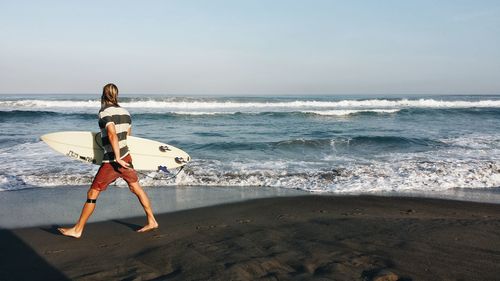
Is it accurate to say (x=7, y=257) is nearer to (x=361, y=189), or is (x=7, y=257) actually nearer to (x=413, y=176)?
(x=361, y=189)

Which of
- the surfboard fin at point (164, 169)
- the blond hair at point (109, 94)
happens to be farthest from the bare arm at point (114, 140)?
the surfboard fin at point (164, 169)

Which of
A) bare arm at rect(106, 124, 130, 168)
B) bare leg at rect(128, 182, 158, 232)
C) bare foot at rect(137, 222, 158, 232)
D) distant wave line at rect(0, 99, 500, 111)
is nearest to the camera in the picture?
bare arm at rect(106, 124, 130, 168)

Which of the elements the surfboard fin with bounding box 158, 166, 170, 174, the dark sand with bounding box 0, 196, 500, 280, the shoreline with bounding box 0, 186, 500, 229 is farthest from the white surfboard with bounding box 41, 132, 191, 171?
the dark sand with bounding box 0, 196, 500, 280

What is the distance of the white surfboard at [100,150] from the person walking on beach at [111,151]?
98 cm

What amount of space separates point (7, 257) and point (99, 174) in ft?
3.92

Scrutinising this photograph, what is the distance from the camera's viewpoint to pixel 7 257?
3947 mm

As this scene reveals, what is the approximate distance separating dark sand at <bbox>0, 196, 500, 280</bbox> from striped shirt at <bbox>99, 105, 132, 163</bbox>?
3.23 ft

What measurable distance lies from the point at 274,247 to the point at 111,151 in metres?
2.09

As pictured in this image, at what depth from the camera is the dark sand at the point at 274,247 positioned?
3.36m

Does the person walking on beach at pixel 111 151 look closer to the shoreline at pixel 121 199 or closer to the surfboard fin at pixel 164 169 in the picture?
the shoreline at pixel 121 199

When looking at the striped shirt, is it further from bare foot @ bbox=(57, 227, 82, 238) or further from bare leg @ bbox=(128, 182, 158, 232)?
bare foot @ bbox=(57, 227, 82, 238)

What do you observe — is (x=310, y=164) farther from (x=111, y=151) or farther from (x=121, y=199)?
(x=111, y=151)

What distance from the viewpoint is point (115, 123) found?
14.2 feet

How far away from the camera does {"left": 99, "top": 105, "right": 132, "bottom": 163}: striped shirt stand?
4.27m
